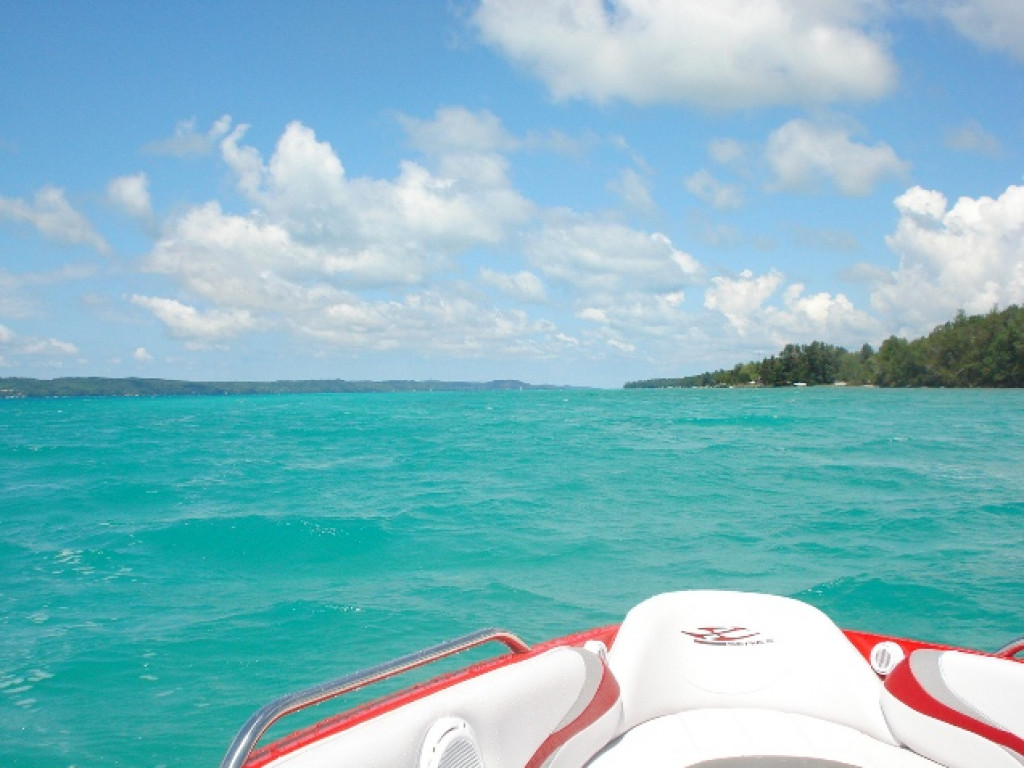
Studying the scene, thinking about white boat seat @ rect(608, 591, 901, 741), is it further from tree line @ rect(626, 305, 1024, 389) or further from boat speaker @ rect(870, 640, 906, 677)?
tree line @ rect(626, 305, 1024, 389)

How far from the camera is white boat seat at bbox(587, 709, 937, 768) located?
2.87 m

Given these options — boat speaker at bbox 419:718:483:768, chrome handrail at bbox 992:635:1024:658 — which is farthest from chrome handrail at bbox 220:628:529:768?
chrome handrail at bbox 992:635:1024:658

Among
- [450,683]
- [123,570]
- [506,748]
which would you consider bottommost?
[123,570]

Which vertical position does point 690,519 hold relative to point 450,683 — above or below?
below

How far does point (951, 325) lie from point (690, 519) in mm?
99840

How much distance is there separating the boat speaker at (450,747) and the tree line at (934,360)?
101 metres

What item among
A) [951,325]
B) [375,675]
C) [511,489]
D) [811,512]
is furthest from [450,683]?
[951,325]

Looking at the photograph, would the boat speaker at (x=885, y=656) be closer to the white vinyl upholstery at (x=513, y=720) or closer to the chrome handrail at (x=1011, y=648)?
the chrome handrail at (x=1011, y=648)

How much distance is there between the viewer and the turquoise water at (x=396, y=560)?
7770 mm

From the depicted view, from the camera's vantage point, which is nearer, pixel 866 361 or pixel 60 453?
pixel 60 453

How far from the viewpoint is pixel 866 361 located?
119188 millimetres

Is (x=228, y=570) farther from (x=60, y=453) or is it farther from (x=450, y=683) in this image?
(x=60, y=453)

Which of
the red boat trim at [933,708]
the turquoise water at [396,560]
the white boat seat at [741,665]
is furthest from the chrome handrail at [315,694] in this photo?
the turquoise water at [396,560]

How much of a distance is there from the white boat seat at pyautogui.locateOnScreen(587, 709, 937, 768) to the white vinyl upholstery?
142 millimetres
